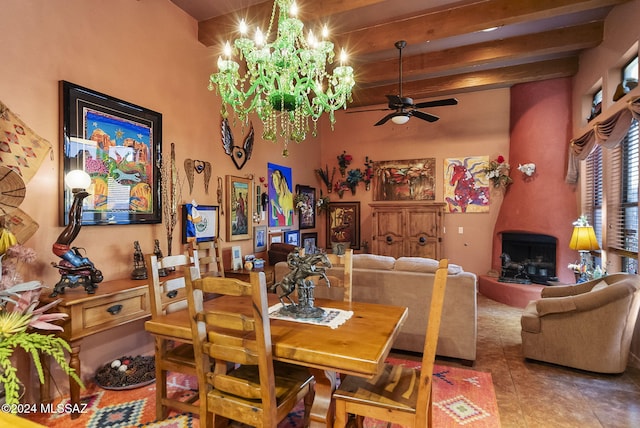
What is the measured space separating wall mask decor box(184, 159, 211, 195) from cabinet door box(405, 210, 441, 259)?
3.70 metres

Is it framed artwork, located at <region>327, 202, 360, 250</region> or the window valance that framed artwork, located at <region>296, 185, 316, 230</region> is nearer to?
framed artwork, located at <region>327, 202, 360, 250</region>

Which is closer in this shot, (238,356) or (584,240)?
(238,356)

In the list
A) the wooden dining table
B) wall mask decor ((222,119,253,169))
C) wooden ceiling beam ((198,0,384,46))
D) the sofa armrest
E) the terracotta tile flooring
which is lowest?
the terracotta tile flooring

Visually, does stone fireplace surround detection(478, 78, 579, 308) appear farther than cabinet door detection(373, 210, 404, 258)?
No

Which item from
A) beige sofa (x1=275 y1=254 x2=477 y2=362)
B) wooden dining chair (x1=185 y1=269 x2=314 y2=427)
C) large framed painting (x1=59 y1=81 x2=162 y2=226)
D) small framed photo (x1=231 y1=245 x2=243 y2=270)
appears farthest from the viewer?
small framed photo (x1=231 y1=245 x2=243 y2=270)

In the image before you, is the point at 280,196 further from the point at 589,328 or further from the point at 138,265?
the point at 589,328

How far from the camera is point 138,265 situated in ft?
9.43

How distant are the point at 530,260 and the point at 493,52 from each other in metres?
3.38

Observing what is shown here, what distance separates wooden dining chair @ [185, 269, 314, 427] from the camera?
1447mm

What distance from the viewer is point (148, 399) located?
246 centimetres

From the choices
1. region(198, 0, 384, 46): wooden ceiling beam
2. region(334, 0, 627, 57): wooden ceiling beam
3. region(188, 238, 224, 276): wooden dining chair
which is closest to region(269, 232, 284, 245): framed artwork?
region(188, 238, 224, 276): wooden dining chair

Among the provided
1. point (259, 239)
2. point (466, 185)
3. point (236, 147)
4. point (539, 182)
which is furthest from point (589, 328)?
point (236, 147)

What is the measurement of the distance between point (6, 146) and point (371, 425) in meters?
3.14

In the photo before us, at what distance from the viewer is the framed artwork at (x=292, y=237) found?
18.9 feet
